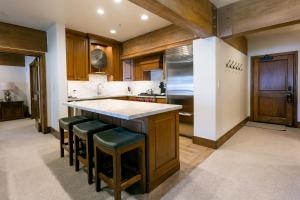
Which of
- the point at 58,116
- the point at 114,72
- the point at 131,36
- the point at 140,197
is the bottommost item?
the point at 140,197

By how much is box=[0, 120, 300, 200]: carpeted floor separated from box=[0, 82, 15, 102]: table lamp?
3780 millimetres

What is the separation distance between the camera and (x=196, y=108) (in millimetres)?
3416

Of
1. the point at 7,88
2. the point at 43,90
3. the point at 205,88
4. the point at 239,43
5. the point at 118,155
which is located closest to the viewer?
the point at 118,155

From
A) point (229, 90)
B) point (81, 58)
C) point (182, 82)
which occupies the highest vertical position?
point (81, 58)

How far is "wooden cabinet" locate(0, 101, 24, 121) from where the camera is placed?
6077mm

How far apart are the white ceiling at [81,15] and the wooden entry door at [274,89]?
3373 mm

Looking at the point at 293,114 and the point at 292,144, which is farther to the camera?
the point at 293,114

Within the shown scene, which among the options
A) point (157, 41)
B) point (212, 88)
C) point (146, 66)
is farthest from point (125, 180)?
point (146, 66)

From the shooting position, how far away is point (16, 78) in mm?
6746

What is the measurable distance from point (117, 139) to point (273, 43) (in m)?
5.32

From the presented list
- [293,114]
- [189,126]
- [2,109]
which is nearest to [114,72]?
[189,126]

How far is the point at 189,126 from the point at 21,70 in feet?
23.1

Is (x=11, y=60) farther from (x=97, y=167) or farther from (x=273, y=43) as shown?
(x=273, y=43)

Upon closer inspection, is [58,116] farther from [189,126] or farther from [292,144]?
[292,144]
